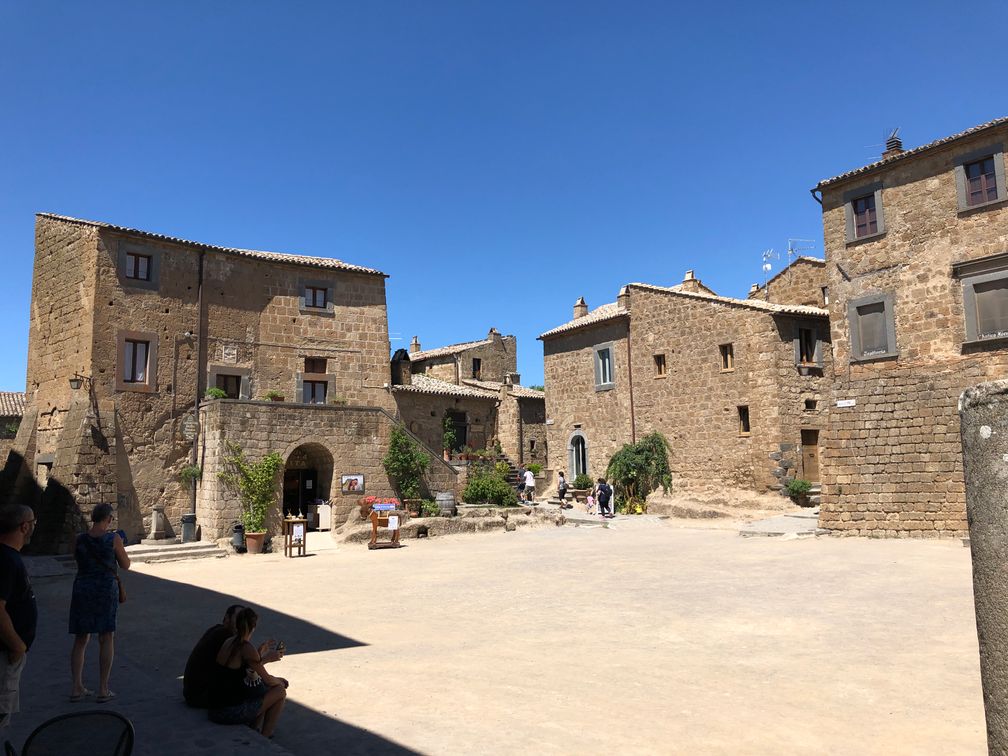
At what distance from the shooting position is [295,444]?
21.2m

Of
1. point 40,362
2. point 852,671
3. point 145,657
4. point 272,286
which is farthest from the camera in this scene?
point 272,286

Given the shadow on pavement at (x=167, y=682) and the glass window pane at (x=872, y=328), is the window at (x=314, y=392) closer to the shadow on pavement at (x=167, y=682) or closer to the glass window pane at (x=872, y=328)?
the shadow on pavement at (x=167, y=682)

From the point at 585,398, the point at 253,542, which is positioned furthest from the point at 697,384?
the point at 253,542

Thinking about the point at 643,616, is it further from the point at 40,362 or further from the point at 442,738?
the point at 40,362

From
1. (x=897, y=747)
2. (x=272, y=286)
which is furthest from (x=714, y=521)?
(x=897, y=747)

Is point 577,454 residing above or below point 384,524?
above

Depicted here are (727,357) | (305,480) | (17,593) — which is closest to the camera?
(17,593)

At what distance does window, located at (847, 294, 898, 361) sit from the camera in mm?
18875

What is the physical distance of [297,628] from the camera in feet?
30.7

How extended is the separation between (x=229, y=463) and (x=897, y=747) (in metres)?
18.4

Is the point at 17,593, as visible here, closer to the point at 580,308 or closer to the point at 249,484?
the point at 249,484

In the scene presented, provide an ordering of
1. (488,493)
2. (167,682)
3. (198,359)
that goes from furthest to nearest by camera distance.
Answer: (488,493)
(198,359)
(167,682)

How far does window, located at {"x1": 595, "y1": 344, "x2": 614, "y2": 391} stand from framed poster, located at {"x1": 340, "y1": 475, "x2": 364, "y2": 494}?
13038 millimetres

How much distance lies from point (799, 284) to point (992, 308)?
1160 centimetres
